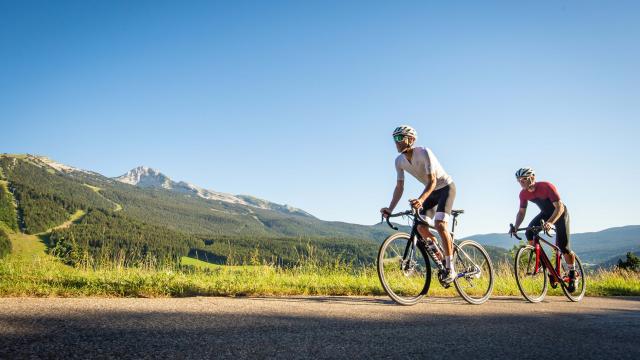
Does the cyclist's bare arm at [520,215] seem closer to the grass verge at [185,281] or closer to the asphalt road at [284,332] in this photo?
the grass verge at [185,281]

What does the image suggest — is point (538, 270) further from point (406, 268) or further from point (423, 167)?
point (423, 167)

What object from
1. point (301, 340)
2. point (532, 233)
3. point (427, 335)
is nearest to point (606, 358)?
point (427, 335)

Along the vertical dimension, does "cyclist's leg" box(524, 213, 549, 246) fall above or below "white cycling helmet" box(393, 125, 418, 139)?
below

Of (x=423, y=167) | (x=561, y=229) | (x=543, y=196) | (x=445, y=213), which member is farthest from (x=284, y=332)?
(x=561, y=229)

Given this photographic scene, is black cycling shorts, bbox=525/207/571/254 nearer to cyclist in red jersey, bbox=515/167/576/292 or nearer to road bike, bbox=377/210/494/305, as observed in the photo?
cyclist in red jersey, bbox=515/167/576/292

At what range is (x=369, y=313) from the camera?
16.3ft

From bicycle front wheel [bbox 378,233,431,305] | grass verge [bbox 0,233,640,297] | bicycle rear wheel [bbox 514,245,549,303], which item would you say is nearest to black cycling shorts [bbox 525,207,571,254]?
bicycle rear wheel [bbox 514,245,549,303]

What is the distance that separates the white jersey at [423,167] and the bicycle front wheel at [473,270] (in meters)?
1.24

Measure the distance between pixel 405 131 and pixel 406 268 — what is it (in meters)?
2.17

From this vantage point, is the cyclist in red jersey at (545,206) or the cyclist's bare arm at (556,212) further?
the cyclist in red jersey at (545,206)

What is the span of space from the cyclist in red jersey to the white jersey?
2.84 metres

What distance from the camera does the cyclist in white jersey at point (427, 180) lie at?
6.52m

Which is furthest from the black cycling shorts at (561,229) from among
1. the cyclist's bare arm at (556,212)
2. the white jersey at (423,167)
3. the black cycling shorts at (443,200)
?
the white jersey at (423,167)

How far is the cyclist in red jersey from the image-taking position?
8.66m
